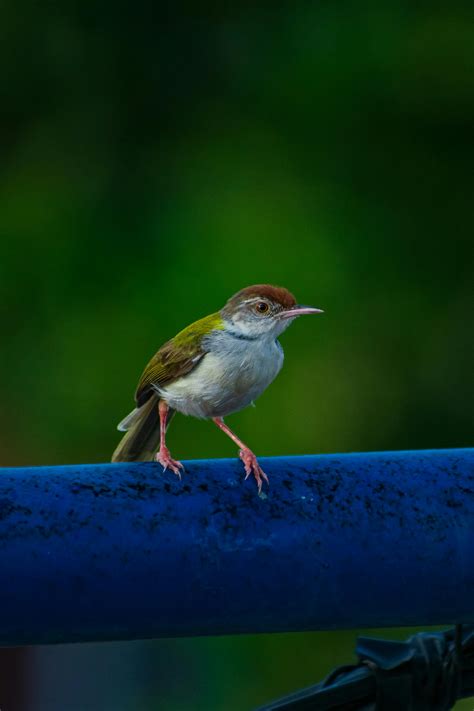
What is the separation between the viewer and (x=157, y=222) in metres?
8.43

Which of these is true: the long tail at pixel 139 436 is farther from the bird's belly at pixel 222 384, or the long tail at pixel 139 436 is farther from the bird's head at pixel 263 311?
the bird's head at pixel 263 311

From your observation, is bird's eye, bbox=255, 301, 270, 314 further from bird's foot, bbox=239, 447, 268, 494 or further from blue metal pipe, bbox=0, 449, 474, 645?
blue metal pipe, bbox=0, 449, 474, 645

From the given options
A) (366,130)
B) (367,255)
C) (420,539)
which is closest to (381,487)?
(420,539)

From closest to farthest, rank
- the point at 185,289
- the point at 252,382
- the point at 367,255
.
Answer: the point at 252,382 → the point at 185,289 → the point at 367,255

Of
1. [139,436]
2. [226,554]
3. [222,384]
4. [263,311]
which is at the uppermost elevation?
[226,554]

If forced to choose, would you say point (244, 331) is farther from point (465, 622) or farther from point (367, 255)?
point (367, 255)

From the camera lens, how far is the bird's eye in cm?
396

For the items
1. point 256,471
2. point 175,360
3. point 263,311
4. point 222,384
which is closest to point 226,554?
point 256,471

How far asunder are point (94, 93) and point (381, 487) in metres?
7.42

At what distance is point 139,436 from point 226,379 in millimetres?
404

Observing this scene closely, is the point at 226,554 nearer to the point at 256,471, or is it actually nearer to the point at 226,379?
the point at 256,471

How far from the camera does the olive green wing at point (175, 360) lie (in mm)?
3727

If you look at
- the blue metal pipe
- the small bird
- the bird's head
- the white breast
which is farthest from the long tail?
the blue metal pipe

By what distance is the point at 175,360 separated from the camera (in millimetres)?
3742
